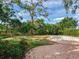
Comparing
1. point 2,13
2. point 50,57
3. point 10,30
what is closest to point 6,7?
point 2,13

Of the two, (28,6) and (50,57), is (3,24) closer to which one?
(28,6)

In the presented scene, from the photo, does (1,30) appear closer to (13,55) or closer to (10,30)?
(10,30)

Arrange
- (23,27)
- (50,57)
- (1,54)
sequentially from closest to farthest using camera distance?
(23,27), (1,54), (50,57)

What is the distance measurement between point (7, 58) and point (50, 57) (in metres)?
3.10

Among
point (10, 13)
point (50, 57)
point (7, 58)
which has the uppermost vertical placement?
point (10, 13)

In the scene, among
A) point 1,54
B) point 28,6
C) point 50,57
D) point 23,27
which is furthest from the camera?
point 50,57

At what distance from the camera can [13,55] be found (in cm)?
954

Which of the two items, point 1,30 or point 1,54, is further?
point 1,54

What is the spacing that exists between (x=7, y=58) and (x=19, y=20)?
138 inches

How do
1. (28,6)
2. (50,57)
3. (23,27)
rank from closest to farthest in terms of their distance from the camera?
(23,27) → (28,6) → (50,57)

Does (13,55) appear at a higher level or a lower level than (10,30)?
lower

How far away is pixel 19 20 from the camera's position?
612cm

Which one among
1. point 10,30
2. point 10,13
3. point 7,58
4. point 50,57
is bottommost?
point 50,57

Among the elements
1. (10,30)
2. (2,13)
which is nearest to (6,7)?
(2,13)
